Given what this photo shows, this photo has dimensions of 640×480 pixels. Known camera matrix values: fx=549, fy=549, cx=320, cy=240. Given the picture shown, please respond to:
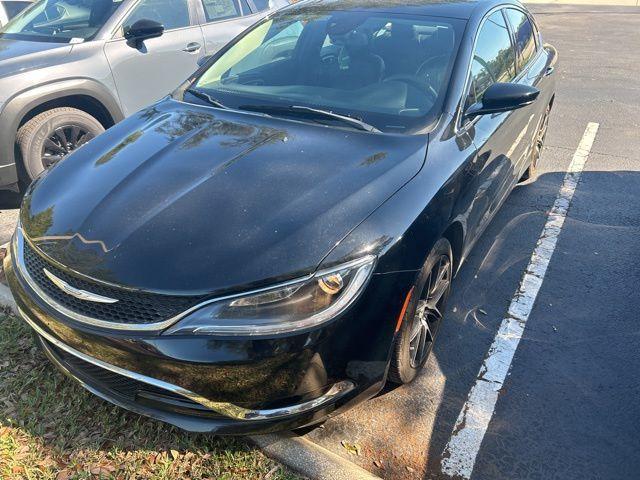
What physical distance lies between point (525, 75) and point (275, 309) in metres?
3.02

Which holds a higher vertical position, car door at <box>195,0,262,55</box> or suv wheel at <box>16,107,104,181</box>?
car door at <box>195,0,262,55</box>

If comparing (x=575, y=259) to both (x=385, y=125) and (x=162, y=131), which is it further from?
(x=162, y=131)

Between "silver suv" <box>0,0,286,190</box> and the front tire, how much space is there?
3.17m

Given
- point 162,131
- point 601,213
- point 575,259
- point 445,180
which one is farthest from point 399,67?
point 601,213

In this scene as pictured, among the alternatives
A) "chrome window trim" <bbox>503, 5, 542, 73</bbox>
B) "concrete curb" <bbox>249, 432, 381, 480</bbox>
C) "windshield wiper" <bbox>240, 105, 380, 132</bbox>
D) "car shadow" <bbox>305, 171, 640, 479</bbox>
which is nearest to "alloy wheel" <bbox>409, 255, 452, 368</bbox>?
"car shadow" <bbox>305, 171, 640, 479</bbox>

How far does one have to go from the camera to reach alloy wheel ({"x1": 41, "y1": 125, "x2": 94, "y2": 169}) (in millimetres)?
4251

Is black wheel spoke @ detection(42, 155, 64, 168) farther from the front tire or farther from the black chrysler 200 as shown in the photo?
the front tire

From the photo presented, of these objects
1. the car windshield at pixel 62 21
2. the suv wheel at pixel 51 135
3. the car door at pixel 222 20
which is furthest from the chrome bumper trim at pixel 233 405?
the car door at pixel 222 20

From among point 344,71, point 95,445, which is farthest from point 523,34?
point 95,445

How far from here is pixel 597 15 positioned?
52.4 ft

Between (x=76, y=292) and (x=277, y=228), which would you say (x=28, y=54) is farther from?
(x=277, y=228)

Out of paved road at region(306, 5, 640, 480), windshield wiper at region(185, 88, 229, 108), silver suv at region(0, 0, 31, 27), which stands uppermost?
silver suv at region(0, 0, 31, 27)

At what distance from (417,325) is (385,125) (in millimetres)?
976

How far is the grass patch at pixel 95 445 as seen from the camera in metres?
2.20
